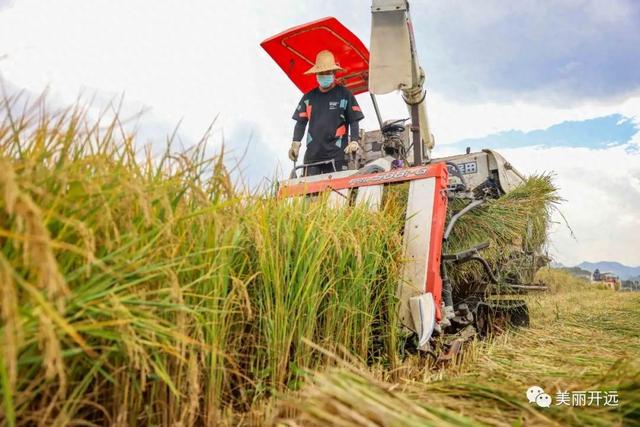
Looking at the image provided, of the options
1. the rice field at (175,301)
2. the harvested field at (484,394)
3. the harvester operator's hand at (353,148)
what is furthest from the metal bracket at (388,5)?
the harvested field at (484,394)

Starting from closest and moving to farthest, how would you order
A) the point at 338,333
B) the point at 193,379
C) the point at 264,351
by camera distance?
the point at 193,379 < the point at 264,351 < the point at 338,333

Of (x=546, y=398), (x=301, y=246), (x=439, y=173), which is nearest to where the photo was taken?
(x=546, y=398)

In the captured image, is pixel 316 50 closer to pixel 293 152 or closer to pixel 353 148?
pixel 293 152

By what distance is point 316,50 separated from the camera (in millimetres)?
5547

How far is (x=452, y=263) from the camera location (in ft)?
12.6

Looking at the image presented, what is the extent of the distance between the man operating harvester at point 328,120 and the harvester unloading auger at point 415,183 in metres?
0.32

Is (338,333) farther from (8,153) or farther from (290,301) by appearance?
(8,153)

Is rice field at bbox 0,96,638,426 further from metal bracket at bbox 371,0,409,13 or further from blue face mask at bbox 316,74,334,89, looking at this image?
blue face mask at bbox 316,74,334,89

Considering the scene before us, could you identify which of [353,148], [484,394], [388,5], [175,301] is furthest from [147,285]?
[388,5]

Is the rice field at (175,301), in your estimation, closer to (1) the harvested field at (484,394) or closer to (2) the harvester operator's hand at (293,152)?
(1) the harvested field at (484,394)

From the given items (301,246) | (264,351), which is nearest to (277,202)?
(301,246)

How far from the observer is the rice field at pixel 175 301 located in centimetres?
113

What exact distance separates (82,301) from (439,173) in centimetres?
263

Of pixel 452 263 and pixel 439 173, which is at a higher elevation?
pixel 439 173
